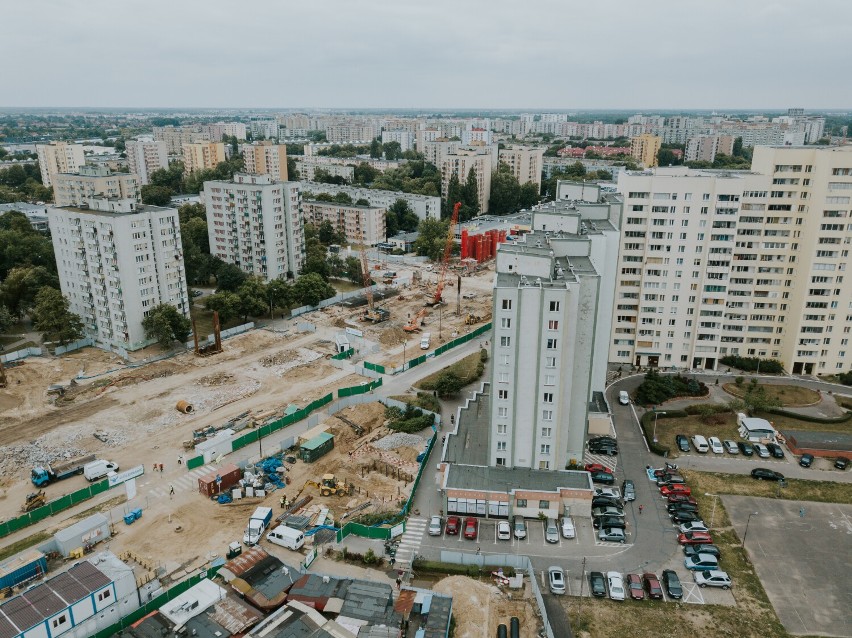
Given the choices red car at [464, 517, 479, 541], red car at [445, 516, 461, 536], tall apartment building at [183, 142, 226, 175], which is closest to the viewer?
red car at [464, 517, 479, 541]

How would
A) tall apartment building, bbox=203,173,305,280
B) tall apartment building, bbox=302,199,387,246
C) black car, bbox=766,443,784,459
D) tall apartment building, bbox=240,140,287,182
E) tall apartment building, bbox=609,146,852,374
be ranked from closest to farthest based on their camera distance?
1. black car, bbox=766,443,784,459
2. tall apartment building, bbox=609,146,852,374
3. tall apartment building, bbox=203,173,305,280
4. tall apartment building, bbox=302,199,387,246
5. tall apartment building, bbox=240,140,287,182

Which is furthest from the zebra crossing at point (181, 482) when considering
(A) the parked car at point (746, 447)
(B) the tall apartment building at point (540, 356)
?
(A) the parked car at point (746, 447)

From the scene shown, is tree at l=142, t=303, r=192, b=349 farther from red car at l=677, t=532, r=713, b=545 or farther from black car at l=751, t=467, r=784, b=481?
black car at l=751, t=467, r=784, b=481

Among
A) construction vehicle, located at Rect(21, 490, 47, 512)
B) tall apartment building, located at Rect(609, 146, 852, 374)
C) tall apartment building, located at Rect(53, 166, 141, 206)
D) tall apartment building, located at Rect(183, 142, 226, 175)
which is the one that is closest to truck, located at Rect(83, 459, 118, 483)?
construction vehicle, located at Rect(21, 490, 47, 512)

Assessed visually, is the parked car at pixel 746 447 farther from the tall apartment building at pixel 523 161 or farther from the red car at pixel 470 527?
the tall apartment building at pixel 523 161

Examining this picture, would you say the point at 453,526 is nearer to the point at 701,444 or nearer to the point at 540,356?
the point at 540,356

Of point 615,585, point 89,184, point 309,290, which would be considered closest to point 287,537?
point 615,585

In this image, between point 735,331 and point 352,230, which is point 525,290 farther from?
point 352,230
